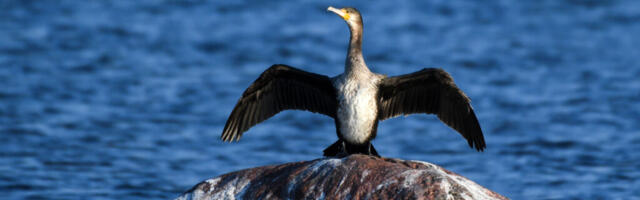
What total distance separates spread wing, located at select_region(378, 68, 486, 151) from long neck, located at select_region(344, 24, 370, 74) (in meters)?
0.22

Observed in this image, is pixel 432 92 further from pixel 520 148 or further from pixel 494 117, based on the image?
pixel 494 117

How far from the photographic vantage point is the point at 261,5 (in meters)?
19.6

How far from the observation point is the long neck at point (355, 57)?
7.41m

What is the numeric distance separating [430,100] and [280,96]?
1.22 m

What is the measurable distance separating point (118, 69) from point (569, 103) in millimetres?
7167

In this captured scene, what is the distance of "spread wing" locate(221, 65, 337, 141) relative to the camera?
7.65 m

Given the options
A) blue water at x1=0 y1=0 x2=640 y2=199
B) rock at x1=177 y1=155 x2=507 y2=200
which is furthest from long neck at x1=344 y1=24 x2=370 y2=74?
blue water at x1=0 y1=0 x2=640 y2=199

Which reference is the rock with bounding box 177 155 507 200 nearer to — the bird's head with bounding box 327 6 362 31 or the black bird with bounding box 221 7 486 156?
the black bird with bounding box 221 7 486 156

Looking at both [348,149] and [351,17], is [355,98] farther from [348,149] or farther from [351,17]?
[351,17]

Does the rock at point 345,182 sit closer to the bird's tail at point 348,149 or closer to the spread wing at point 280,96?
the bird's tail at point 348,149

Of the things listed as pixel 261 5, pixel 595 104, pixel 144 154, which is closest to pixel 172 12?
pixel 261 5

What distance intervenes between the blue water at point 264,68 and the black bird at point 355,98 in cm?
318

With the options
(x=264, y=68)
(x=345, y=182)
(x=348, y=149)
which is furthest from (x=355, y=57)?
(x=264, y=68)

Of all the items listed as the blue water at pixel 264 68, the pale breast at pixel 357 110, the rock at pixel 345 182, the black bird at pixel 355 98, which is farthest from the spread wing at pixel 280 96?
the blue water at pixel 264 68
